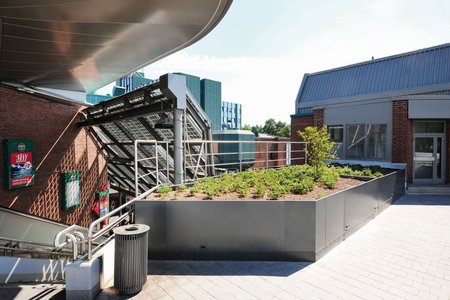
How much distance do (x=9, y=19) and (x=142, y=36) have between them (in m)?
2.67

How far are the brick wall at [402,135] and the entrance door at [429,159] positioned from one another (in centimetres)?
68

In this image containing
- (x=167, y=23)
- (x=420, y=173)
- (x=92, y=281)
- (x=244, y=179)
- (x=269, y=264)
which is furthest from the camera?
(x=420, y=173)

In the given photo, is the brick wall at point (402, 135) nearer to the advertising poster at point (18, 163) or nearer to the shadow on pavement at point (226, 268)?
the shadow on pavement at point (226, 268)

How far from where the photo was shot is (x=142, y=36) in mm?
6941

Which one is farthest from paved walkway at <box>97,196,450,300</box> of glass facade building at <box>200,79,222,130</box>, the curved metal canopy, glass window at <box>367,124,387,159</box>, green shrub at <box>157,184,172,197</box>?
glass facade building at <box>200,79,222,130</box>

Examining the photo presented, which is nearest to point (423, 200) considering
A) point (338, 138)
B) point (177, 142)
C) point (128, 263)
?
point (338, 138)

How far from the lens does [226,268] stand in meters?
5.38

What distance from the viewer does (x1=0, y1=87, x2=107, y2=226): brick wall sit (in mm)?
10445

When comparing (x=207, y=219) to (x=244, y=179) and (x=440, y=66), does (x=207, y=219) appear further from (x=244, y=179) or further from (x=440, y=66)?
(x=440, y=66)

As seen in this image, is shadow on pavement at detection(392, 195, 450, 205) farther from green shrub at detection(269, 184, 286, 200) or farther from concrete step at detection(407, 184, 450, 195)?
green shrub at detection(269, 184, 286, 200)

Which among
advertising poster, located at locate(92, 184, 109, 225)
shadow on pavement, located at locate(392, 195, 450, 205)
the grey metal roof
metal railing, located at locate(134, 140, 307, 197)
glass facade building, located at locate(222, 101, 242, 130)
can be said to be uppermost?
glass facade building, located at locate(222, 101, 242, 130)

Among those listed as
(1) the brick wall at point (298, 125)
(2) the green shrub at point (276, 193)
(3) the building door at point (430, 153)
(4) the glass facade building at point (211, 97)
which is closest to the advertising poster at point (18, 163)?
(2) the green shrub at point (276, 193)

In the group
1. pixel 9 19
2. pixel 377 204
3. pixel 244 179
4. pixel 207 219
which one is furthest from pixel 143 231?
pixel 377 204

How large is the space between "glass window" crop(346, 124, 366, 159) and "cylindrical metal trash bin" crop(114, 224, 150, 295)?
44.9 feet
